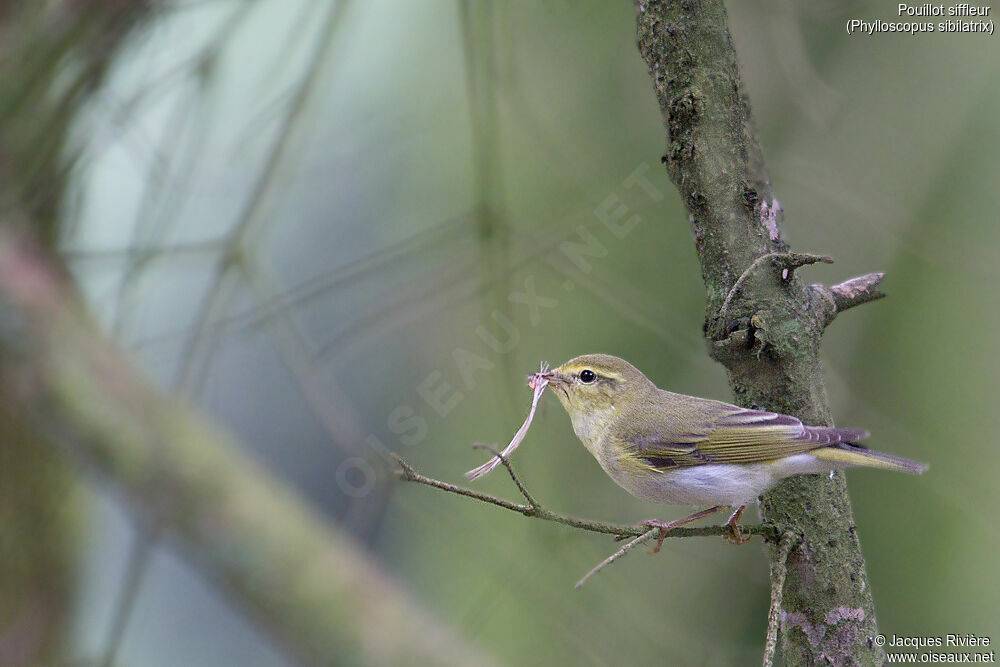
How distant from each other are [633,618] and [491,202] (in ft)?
3.74

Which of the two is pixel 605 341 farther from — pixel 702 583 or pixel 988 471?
pixel 988 471

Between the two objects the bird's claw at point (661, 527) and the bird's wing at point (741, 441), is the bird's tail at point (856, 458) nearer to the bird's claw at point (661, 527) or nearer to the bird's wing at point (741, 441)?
the bird's wing at point (741, 441)

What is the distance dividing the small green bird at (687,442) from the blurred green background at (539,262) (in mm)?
172

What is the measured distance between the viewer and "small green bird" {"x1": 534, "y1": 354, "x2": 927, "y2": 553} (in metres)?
1.68

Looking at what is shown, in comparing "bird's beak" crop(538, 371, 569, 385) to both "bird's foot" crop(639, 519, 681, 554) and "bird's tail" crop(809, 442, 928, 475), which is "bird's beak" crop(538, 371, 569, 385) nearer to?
"bird's foot" crop(639, 519, 681, 554)

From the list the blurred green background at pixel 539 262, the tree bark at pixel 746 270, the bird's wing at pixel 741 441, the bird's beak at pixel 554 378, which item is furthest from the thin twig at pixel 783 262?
the bird's beak at pixel 554 378

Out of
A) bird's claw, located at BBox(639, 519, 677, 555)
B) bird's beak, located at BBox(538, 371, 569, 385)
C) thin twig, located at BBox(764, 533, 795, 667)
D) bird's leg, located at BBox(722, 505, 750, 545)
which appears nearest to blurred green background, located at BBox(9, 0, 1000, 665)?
bird's beak, located at BBox(538, 371, 569, 385)

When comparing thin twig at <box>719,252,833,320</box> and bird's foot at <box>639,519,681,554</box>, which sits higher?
thin twig at <box>719,252,833,320</box>

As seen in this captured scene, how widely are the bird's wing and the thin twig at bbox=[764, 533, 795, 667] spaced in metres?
0.18

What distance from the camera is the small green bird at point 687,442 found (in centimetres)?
168

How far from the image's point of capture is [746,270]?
158 centimetres


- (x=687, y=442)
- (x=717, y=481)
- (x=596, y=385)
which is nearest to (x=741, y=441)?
(x=717, y=481)

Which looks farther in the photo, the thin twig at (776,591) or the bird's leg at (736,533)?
the bird's leg at (736,533)

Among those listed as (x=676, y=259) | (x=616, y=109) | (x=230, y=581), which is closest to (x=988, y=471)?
(x=676, y=259)
